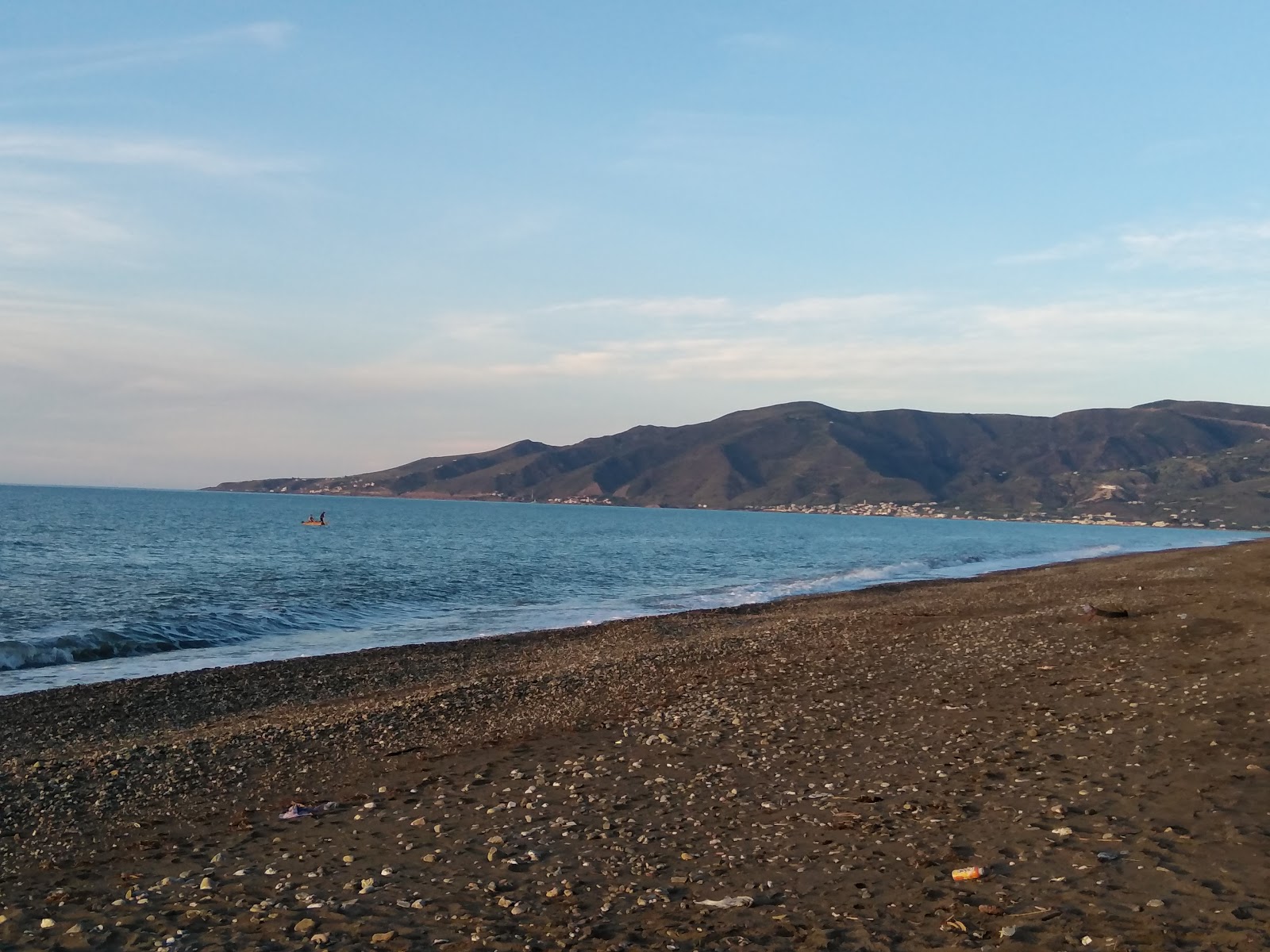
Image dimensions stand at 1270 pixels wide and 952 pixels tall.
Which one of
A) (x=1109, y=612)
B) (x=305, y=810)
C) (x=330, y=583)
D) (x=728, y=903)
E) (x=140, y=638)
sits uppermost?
(x=728, y=903)

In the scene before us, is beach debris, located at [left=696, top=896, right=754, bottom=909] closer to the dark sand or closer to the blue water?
the dark sand

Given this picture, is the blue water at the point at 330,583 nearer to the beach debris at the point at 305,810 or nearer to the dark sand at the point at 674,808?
the dark sand at the point at 674,808

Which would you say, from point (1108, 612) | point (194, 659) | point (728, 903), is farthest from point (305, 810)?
point (1108, 612)

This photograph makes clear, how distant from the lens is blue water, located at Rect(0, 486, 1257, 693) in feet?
99.7

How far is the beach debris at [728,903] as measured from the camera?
7.73 m

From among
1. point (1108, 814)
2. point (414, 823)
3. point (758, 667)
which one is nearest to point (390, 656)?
point (758, 667)

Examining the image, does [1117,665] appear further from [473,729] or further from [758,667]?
[473,729]

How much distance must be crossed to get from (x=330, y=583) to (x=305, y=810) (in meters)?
41.6

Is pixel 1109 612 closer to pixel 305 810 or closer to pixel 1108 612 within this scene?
pixel 1108 612

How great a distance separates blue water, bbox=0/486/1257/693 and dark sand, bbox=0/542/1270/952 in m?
9.28

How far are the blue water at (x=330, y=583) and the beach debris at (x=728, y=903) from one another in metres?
21.4

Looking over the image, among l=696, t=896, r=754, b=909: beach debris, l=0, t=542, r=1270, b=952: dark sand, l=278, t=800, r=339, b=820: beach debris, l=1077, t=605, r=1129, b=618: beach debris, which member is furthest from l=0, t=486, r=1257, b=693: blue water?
l=696, t=896, r=754, b=909: beach debris

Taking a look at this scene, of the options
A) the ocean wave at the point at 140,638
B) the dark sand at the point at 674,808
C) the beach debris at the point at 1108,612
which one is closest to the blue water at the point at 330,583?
the ocean wave at the point at 140,638

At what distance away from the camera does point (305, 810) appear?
11133 mm
